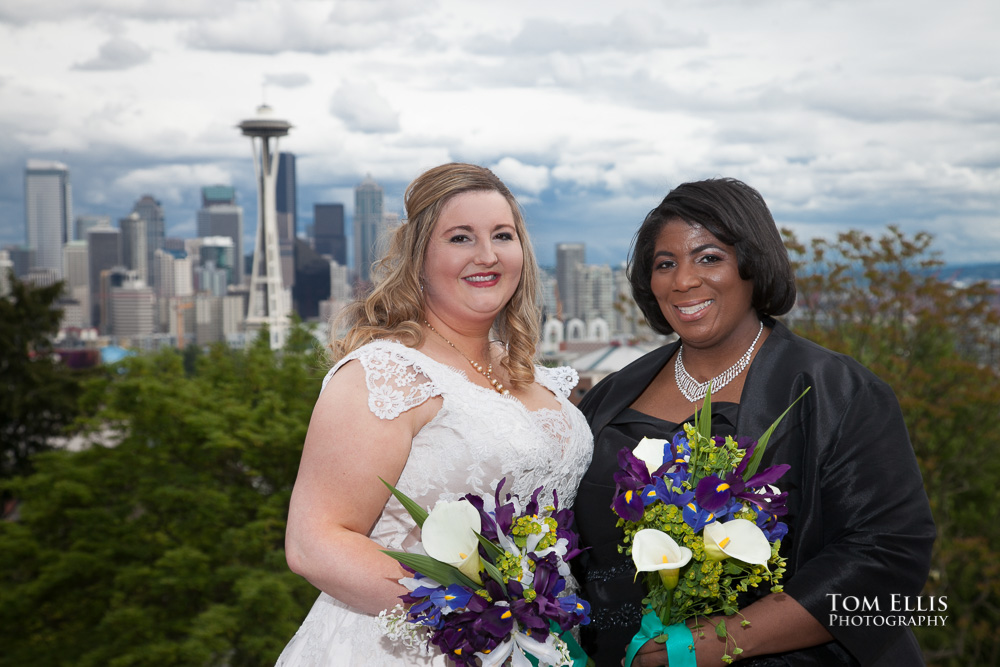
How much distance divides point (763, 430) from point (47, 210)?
101 m

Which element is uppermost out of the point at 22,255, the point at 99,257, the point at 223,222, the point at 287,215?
the point at 287,215

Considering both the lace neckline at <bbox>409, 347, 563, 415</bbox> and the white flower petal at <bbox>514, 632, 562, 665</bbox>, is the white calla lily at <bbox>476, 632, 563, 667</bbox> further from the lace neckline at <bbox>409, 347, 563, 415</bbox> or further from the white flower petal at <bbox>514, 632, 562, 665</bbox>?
the lace neckline at <bbox>409, 347, 563, 415</bbox>

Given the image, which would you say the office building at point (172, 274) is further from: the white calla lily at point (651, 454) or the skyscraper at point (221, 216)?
the white calla lily at point (651, 454)

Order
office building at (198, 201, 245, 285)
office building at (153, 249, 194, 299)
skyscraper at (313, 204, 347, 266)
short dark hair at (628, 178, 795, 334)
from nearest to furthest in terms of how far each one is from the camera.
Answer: short dark hair at (628, 178, 795, 334) < office building at (153, 249, 194, 299) < skyscraper at (313, 204, 347, 266) < office building at (198, 201, 245, 285)

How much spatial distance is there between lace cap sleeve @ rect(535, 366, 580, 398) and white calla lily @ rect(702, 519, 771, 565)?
1294 millimetres

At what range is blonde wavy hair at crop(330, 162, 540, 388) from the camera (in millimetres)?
2893

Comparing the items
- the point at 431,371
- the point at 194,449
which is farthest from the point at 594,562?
the point at 194,449

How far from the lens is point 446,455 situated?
2648 mm

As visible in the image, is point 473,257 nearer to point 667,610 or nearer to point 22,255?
point 667,610

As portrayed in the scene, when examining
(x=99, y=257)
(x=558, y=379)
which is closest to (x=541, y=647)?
(x=558, y=379)

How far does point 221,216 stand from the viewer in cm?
10462

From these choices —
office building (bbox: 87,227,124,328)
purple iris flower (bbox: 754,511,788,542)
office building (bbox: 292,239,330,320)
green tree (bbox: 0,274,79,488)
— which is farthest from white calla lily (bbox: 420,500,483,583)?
office building (bbox: 292,239,330,320)

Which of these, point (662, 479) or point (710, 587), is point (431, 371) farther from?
point (710, 587)

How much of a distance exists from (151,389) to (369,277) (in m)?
8.96
